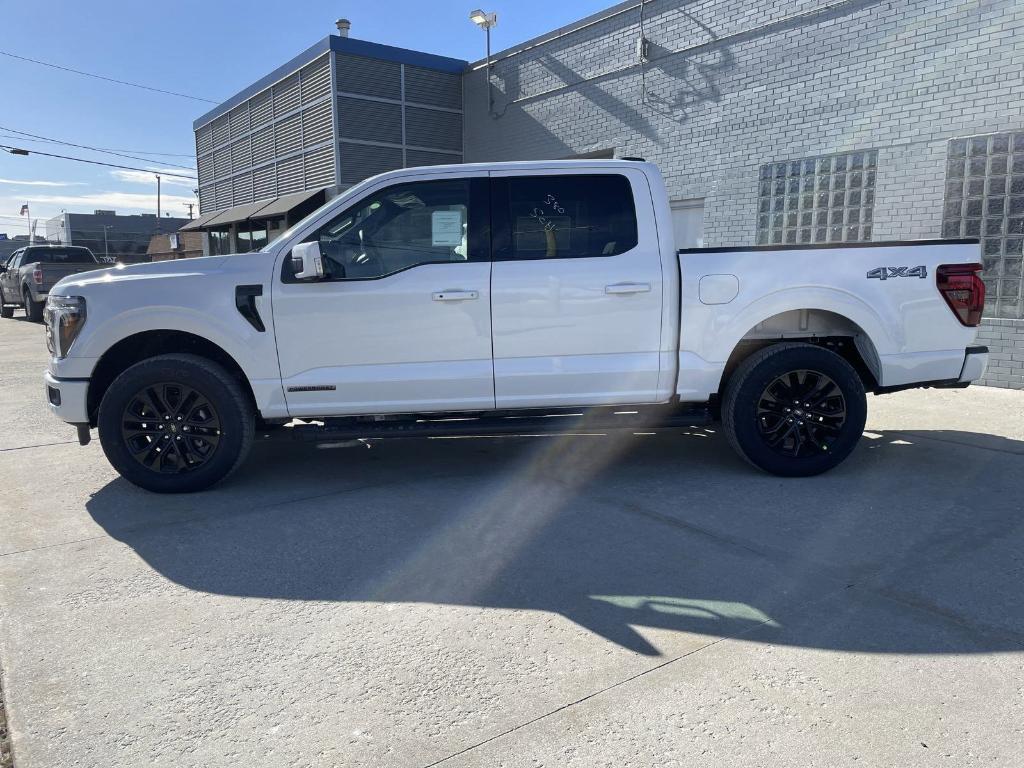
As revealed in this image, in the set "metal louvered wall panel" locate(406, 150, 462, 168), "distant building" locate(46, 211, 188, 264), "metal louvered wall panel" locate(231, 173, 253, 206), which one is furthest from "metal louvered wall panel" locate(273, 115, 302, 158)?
"distant building" locate(46, 211, 188, 264)

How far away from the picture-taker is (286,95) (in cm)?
1934

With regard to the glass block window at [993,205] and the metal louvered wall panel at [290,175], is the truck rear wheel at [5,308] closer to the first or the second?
the metal louvered wall panel at [290,175]

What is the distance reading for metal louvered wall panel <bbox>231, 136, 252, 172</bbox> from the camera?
22.4 m

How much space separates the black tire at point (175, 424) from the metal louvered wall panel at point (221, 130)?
21305 millimetres

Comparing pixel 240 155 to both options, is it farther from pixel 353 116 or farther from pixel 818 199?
pixel 818 199

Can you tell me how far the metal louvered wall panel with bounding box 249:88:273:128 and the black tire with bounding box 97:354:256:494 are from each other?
17.4 meters

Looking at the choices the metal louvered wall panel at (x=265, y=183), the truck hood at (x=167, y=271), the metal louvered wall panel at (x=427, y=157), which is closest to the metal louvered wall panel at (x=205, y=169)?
the metal louvered wall panel at (x=265, y=183)

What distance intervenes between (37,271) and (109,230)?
7255cm

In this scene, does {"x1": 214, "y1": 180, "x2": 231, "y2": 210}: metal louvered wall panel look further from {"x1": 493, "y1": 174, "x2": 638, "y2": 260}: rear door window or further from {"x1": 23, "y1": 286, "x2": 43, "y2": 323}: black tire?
{"x1": 493, "y1": 174, "x2": 638, "y2": 260}: rear door window

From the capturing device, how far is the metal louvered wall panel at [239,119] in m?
22.3

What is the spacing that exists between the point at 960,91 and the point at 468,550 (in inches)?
326

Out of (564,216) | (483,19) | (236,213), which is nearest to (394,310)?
(564,216)

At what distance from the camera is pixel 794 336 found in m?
5.33

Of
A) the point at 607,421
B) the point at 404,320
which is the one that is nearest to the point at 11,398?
the point at 404,320
